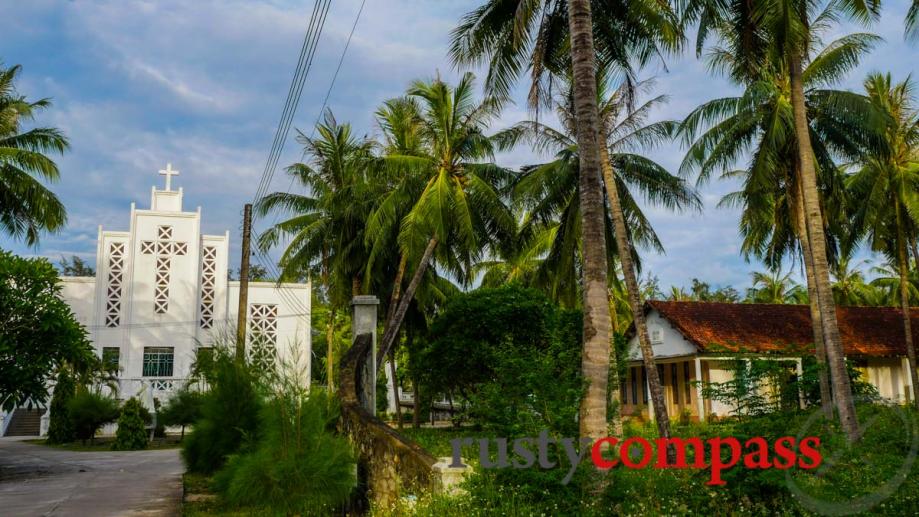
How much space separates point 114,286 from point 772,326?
2804cm

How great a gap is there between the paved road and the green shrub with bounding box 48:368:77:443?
5.43 m

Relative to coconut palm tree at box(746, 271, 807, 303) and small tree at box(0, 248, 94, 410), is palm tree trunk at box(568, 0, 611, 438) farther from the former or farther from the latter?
coconut palm tree at box(746, 271, 807, 303)

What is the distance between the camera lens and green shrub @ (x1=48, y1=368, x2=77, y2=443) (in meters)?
26.1

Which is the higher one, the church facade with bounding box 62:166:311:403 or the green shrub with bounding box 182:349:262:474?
the church facade with bounding box 62:166:311:403

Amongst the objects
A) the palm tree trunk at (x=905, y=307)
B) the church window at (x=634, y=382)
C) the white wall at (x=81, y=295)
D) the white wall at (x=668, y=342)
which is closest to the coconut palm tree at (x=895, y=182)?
the palm tree trunk at (x=905, y=307)

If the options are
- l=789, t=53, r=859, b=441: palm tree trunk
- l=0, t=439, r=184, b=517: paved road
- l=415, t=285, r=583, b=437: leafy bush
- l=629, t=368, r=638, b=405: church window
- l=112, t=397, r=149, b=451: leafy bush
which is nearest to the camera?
l=0, t=439, r=184, b=517: paved road

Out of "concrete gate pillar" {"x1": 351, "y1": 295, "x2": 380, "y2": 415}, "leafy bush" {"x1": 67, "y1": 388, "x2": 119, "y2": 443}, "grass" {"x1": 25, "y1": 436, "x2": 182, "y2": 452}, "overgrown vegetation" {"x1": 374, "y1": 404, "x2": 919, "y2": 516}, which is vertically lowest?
"grass" {"x1": 25, "y1": 436, "x2": 182, "y2": 452}

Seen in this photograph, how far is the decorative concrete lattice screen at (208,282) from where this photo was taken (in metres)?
35.9

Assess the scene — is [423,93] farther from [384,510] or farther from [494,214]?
[384,510]

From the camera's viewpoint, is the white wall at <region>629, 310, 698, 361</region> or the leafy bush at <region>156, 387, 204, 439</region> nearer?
the leafy bush at <region>156, 387, 204, 439</region>

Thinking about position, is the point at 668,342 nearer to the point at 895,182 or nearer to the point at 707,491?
the point at 895,182

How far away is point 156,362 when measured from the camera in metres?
34.5

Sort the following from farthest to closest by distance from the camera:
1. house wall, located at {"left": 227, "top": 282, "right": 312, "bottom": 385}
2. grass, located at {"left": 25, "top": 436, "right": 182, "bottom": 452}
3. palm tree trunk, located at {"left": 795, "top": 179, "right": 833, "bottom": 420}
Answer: house wall, located at {"left": 227, "top": 282, "right": 312, "bottom": 385} → grass, located at {"left": 25, "top": 436, "right": 182, "bottom": 452} → palm tree trunk, located at {"left": 795, "top": 179, "right": 833, "bottom": 420}

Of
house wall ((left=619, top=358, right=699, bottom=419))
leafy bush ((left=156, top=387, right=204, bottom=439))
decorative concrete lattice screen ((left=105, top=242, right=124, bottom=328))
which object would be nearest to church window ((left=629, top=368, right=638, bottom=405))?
house wall ((left=619, top=358, right=699, bottom=419))
